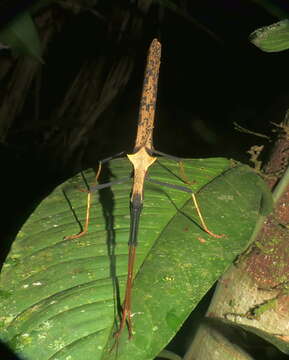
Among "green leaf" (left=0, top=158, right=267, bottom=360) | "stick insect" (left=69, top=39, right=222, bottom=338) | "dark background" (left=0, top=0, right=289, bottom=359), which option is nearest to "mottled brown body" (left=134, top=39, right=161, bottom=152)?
"stick insect" (left=69, top=39, right=222, bottom=338)

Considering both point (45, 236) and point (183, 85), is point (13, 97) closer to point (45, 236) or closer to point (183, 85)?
point (183, 85)

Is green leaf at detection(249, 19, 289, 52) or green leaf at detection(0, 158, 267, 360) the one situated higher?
green leaf at detection(249, 19, 289, 52)

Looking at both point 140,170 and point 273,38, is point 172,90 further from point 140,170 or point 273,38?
point 273,38

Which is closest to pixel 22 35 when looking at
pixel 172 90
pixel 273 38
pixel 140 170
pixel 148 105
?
pixel 148 105

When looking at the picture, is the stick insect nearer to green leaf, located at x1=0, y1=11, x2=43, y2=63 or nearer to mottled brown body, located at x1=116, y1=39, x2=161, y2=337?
mottled brown body, located at x1=116, y1=39, x2=161, y2=337

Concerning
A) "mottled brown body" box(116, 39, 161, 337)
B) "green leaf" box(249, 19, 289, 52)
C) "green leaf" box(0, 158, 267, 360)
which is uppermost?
"green leaf" box(249, 19, 289, 52)

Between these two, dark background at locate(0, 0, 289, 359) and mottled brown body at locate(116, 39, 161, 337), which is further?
dark background at locate(0, 0, 289, 359)

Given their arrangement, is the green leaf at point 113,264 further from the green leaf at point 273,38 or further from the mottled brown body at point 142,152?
the green leaf at point 273,38
